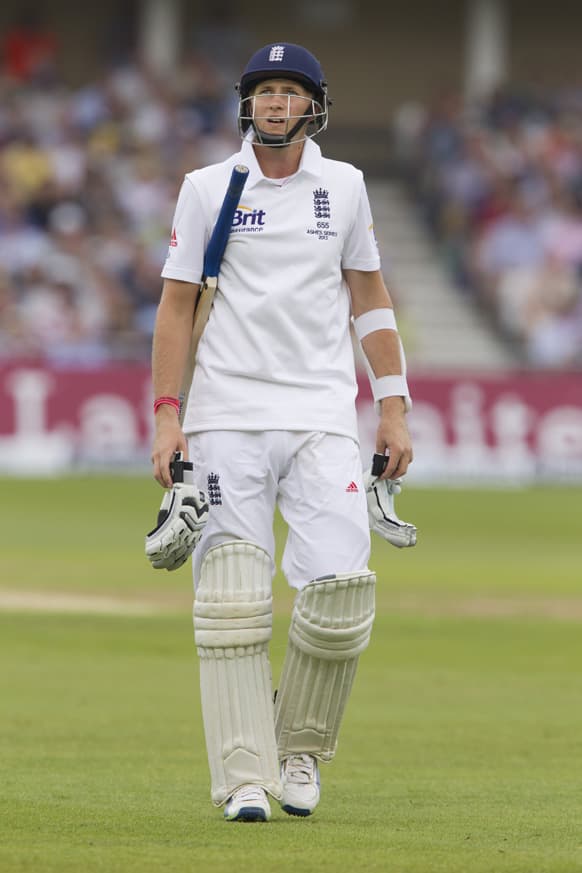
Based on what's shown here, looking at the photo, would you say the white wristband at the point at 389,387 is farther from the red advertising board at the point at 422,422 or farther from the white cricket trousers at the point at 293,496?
the red advertising board at the point at 422,422

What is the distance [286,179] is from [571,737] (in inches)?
112

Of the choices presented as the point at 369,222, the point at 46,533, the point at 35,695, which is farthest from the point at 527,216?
the point at 369,222

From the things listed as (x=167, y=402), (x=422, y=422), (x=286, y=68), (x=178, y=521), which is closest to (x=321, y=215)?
(x=286, y=68)

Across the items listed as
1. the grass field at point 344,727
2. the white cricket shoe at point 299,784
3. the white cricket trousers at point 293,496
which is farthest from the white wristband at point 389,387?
the grass field at point 344,727

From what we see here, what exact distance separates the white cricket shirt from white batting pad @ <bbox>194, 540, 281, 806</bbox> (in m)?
0.42

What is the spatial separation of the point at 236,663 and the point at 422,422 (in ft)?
61.6

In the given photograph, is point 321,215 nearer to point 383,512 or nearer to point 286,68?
point 286,68

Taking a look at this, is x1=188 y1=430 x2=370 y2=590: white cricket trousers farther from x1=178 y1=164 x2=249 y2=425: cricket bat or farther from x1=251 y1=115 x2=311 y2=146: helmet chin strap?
x1=251 y1=115 x2=311 y2=146: helmet chin strap

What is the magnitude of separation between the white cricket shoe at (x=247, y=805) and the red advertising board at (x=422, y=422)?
17.9 m

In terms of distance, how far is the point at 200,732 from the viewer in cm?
776

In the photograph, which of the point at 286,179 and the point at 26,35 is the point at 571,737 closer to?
the point at 286,179

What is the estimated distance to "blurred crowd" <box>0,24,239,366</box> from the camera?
2444 cm

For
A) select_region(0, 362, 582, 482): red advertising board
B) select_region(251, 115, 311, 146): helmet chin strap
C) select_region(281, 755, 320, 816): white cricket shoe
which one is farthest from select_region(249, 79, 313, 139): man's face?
select_region(0, 362, 582, 482): red advertising board

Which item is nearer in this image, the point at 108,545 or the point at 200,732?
the point at 200,732
